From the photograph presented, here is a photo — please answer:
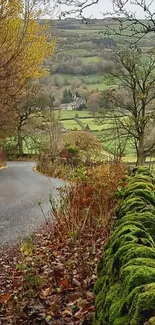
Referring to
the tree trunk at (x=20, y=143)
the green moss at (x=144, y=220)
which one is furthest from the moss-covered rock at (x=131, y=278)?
the tree trunk at (x=20, y=143)

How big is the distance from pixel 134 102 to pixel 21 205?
1394 cm

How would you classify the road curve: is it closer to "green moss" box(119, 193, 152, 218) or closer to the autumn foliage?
the autumn foliage

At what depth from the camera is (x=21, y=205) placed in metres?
15.8

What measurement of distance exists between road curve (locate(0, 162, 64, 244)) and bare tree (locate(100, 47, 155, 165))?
6.59 m

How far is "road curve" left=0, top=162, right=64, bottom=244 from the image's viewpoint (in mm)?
11713

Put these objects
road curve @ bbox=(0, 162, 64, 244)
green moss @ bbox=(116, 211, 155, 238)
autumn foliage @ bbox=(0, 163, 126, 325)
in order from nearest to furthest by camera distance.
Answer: green moss @ bbox=(116, 211, 155, 238), autumn foliage @ bbox=(0, 163, 126, 325), road curve @ bbox=(0, 162, 64, 244)

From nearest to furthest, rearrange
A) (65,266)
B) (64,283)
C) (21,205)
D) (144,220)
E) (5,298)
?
1. (144,220)
2. (64,283)
3. (5,298)
4. (65,266)
5. (21,205)

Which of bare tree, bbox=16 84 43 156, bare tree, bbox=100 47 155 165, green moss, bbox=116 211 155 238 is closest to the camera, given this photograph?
green moss, bbox=116 211 155 238

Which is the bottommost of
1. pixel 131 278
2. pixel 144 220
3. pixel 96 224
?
pixel 96 224

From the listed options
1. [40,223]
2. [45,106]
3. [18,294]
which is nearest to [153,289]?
→ [18,294]

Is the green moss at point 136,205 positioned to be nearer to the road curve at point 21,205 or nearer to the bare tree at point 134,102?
the road curve at point 21,205

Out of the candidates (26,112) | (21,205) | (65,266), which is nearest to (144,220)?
(65,266)

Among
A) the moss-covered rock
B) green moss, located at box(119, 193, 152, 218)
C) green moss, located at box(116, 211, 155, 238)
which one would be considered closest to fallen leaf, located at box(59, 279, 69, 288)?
the moss-covered rock

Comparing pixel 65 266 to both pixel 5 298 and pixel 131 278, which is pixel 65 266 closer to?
pixel 5 298
